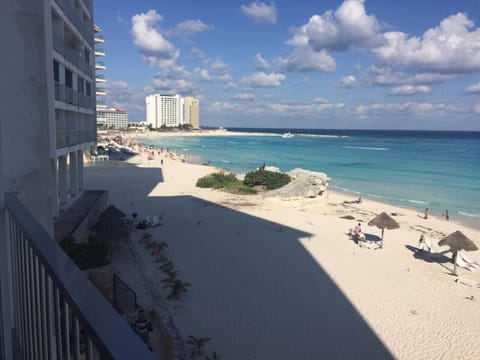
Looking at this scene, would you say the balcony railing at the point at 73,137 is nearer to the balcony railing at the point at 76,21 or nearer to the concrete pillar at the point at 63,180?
Result: the concrete pillar at the point at 63,180

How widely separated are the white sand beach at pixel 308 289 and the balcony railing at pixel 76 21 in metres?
8.94

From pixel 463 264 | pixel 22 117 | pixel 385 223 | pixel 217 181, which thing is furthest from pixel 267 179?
pixel 22 117

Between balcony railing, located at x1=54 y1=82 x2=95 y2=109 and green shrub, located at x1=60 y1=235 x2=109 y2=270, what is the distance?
20.3 ft

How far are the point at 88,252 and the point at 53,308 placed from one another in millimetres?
9935

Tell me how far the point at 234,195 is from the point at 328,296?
52.2 ft

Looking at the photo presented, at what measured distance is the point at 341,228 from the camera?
19.0 metres

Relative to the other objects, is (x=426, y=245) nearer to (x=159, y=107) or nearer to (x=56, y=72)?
(x=56, y=72)

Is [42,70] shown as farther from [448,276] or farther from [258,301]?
[448,276]

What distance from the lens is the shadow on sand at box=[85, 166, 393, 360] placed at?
8.36 m

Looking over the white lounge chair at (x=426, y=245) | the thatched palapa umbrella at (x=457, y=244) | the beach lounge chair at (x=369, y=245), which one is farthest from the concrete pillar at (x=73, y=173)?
the thatched palapa umbrella at (x=457, y=244)

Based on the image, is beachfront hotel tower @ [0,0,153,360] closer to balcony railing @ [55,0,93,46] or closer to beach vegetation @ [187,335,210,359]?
beach vegetation @ [187,335,210,359]

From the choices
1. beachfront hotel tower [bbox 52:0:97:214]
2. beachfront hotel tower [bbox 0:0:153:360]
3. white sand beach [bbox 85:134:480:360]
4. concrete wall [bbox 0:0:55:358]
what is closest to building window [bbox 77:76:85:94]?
beachfront hotel tower [bbox 52:0:97:214]

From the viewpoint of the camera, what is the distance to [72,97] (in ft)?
53.8

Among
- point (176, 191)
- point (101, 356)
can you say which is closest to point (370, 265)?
point (101, 356)
